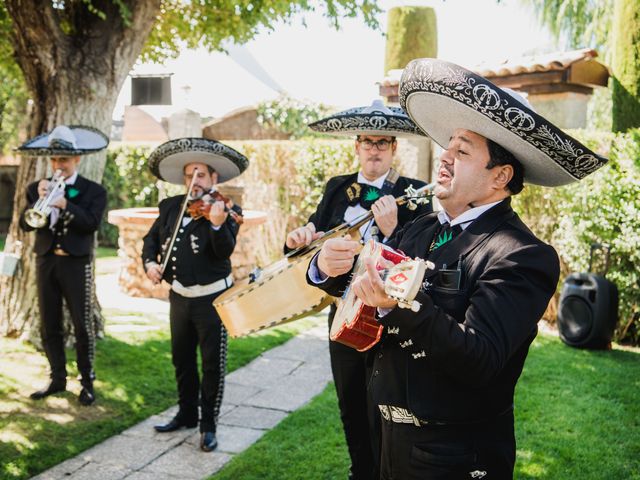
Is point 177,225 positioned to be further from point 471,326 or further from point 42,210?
point 471,326

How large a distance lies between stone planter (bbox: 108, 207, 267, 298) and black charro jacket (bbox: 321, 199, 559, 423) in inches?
293

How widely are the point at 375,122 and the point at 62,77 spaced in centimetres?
407

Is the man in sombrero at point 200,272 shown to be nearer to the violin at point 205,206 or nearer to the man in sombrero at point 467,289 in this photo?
the violin at point 205,206

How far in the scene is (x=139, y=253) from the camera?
32.9 ft

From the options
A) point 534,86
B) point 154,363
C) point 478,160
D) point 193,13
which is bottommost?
point 154,363

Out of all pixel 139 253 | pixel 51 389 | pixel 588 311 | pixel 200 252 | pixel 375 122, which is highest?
pixel 375 122

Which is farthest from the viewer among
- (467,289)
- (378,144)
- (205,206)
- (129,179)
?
(129,179)

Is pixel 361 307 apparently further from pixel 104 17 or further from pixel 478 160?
pixel 104 17

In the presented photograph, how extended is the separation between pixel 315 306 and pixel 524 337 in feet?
5.91

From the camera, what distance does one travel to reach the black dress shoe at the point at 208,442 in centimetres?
477

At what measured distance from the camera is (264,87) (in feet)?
65.9

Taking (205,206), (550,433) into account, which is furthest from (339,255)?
(550,433)

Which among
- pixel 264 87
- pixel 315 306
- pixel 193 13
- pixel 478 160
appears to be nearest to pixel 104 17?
pixel 193 13

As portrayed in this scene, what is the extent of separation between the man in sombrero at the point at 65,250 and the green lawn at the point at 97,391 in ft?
0.75
